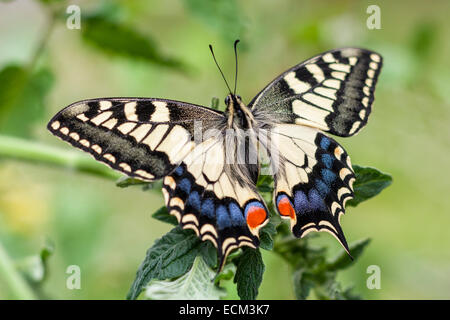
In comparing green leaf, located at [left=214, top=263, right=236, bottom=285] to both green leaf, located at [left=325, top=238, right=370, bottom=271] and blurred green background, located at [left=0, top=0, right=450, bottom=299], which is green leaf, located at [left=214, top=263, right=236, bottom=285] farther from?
blurred green background, located at [left=0, top=0, right=450, bottom=299]

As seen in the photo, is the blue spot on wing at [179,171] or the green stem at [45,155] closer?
the blue spot on wing at [179,171]

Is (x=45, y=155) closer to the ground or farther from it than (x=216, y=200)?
farther from it

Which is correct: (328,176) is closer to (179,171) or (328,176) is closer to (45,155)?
(179,171)

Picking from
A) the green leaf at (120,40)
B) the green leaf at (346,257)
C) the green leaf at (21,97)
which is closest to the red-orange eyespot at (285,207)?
the green leaf at (346,257)

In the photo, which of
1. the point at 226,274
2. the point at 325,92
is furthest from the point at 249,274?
the point at 325,92

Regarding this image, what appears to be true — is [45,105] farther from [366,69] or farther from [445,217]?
[445,217]

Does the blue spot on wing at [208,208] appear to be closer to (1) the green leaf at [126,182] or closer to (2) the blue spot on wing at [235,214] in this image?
(2) the blue spot on wing at [235,214]
